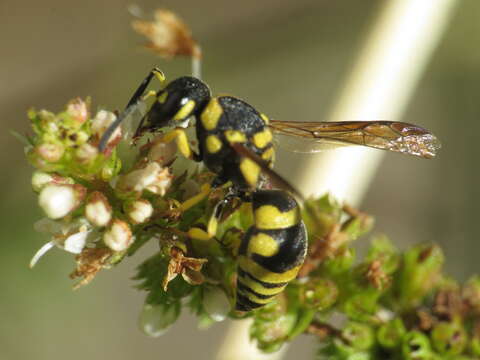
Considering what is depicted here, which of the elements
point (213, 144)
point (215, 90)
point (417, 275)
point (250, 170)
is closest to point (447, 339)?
point (417, 275)

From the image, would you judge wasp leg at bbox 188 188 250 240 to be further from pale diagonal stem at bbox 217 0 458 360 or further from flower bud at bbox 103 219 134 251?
pale diagonal stem at bbox 217 0 458 360

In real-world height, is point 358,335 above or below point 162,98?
below

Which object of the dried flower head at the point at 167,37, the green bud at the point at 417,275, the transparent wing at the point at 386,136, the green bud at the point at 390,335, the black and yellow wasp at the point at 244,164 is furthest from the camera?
the dried flower head at the point at 167,37

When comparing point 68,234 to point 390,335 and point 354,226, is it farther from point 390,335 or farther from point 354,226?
point 390,335

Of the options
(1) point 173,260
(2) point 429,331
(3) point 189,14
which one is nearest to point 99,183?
(1) point 173,260

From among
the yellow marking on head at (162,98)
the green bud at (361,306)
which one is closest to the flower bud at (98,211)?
the yellow marking on head at (162,98)

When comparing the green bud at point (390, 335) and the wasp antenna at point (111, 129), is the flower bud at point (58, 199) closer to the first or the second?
the wasp antenna at point (111, 129)
